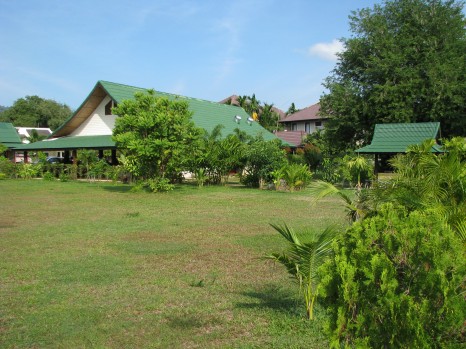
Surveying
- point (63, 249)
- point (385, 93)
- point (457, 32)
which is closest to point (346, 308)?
point (63, 249)

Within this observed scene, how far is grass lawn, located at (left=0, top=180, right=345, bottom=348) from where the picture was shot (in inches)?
169

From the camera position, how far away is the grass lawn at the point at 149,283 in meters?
4.30

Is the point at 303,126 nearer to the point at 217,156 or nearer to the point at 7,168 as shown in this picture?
the point at 217,156

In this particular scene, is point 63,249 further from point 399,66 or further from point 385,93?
point 399,66

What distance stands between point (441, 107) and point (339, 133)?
6.88 m

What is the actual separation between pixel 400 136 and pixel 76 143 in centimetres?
1907

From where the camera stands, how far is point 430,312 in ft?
8.36

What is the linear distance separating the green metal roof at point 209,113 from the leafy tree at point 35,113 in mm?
49034

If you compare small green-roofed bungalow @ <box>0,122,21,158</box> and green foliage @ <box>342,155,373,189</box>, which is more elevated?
small green-roofed bungalow @ <box>0,122,21,158</box>

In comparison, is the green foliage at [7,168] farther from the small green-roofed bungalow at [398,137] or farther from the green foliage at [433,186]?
the green foliage at [433,186]

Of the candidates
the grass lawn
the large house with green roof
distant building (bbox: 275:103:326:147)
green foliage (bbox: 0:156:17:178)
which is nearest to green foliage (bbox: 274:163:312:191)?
the large house with green roof

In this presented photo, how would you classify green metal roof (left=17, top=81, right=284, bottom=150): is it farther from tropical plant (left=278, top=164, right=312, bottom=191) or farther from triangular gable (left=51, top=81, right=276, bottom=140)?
tropical plant (left=278, top=164, right=312, bottom=191)

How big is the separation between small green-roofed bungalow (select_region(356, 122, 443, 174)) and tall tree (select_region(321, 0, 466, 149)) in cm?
425

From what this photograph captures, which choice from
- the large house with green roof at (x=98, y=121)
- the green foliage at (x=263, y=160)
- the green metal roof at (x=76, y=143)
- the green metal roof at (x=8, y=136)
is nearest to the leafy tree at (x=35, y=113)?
the green metal roof at (x=8, y=136)
